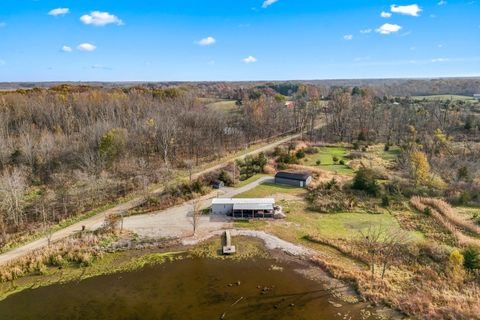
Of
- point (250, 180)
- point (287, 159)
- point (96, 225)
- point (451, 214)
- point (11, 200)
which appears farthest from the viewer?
point (287, 159)

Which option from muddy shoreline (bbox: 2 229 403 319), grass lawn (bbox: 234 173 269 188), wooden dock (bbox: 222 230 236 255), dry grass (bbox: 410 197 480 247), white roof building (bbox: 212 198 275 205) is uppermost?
white roof building (bbox: 212 198 275 205)

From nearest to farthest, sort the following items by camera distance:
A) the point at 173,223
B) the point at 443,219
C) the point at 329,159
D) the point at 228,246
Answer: the point at 228,246, the point at 443,219, the point at 173,223, the point at 329,159

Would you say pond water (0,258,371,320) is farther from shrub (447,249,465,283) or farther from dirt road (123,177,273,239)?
shrub (447,249,465,283)

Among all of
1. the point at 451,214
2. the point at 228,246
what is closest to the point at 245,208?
the point at 228,246

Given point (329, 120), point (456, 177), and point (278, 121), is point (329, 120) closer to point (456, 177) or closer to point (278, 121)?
point (278, 121)

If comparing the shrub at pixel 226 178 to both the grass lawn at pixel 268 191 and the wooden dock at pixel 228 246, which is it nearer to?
the grass lawn at pixel 268 191

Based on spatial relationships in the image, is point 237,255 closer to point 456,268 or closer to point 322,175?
point 456,268

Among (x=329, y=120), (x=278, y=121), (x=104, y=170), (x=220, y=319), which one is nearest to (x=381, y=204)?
(x=220, y=319)

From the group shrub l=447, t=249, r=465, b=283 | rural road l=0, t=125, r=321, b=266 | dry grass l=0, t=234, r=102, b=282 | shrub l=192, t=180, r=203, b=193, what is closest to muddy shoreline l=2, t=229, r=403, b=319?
dry grass l=0, t=234, r=102, b=282
